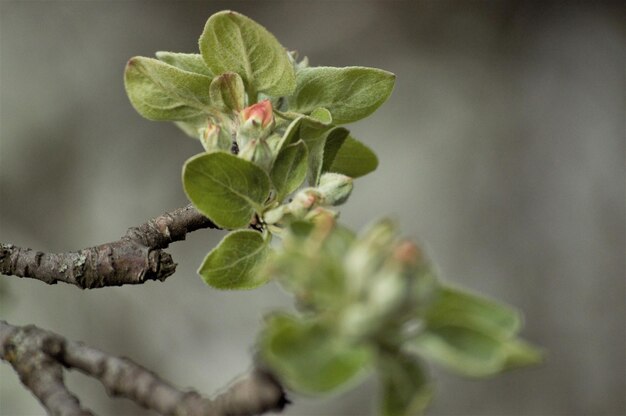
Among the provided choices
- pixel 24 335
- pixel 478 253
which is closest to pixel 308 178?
pixel 24 335

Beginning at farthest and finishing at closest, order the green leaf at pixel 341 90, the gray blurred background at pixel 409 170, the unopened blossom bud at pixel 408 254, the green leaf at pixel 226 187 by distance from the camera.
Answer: the gray blurred background at pixel 409 170 < the green leaf at pixel 341 90 < the green leaf at pixel 226 187 < the unopened blossom bud at pixel 408 254

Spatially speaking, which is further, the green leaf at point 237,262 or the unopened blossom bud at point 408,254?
the green leaf at point 237,262

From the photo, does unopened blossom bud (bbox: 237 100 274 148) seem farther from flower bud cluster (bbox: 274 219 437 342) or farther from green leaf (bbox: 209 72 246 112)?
flower bud cluster (bbox: 274 219 437 342)

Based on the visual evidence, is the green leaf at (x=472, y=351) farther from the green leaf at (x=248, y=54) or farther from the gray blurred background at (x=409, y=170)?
the gray blurred background at (x=409, y=170)

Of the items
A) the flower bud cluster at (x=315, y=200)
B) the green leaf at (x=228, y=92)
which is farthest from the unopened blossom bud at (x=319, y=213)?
the green leaf at (x=228, y=92)

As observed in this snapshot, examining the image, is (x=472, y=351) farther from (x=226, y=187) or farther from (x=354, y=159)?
(x=354, y=159)

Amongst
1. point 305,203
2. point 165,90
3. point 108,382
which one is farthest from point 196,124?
point 108,382

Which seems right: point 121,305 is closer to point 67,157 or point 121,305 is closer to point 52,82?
point 67,157
